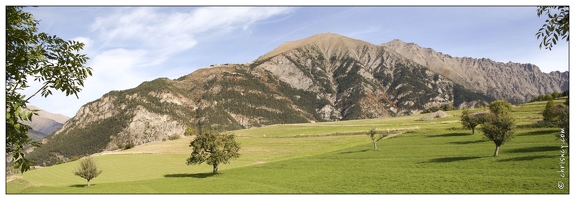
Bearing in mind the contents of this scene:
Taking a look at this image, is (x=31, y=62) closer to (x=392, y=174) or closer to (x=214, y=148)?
(x=392, y=174)

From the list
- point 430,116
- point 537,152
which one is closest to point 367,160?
point 537,152

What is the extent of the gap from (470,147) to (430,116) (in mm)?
97816

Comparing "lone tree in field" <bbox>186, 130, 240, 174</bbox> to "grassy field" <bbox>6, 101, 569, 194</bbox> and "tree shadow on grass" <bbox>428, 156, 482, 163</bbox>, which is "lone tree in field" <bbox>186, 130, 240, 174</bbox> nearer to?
"grassy field" <bbox>6, 101, 569, 194</bbox>

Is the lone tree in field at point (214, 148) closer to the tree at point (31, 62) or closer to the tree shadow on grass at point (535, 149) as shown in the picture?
the tree shadow on grass at point (535, 149)

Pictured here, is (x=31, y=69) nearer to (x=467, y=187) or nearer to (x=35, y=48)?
(x=35, y=48)

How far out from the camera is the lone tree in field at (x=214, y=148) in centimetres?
7106

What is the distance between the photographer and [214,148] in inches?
2832

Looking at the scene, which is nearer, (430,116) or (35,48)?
(35,48)

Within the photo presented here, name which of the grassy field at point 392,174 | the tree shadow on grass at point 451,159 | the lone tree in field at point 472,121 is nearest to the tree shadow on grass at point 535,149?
the grassy field at point 392,174

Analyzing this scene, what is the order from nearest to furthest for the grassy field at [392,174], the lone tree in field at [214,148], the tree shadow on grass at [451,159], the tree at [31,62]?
the tree at [31,62] → the grassy field at [392,174] → the tree shadow on grass at [451,159] → the lone tree in field at [214,148]

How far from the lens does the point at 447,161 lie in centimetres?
5888

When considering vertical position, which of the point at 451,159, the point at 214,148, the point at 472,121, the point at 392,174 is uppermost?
the point at 472,121

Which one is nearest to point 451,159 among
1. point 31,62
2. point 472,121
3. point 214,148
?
point 214,148

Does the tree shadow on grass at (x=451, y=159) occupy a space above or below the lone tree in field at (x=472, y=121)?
below
